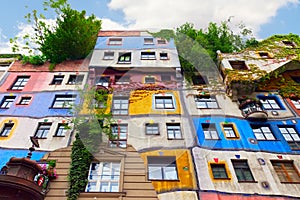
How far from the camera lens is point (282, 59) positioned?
16906 millimetres

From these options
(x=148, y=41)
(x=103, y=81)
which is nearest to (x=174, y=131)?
(x=103, y=81)

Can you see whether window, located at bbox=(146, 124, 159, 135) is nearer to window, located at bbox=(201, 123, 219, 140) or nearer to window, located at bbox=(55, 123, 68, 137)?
window, located at bbox=(201, 123, 219, 140)

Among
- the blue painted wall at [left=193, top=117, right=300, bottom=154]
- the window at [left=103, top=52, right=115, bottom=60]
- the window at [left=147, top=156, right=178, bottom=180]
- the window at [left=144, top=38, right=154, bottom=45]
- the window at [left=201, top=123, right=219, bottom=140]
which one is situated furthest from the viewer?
the window at [left=144, top=38, right=154, bottom=45]

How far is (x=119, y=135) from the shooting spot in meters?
12.2

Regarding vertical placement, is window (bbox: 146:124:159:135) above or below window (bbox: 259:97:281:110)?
below

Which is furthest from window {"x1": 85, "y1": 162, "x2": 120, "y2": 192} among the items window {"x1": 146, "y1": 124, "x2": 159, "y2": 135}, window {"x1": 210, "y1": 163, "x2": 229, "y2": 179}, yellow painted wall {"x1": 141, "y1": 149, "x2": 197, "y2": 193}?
window {"x1": 210, "y1": 163, "x2": 229, "y2": 179}

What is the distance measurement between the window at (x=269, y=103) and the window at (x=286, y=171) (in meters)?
3.72

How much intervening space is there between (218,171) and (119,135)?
15.8ft

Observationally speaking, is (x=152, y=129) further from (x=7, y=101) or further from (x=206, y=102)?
(x=7, y=101)

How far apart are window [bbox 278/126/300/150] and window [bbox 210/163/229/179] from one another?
383 centimetres

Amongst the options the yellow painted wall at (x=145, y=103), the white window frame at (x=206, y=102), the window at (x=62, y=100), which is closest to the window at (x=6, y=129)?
the window at (x=62, y=100)

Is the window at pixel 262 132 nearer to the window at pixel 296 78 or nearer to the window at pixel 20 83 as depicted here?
the window at pixel 296 78

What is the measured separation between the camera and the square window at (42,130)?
12.4 m

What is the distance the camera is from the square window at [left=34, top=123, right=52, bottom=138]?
12430 mm
